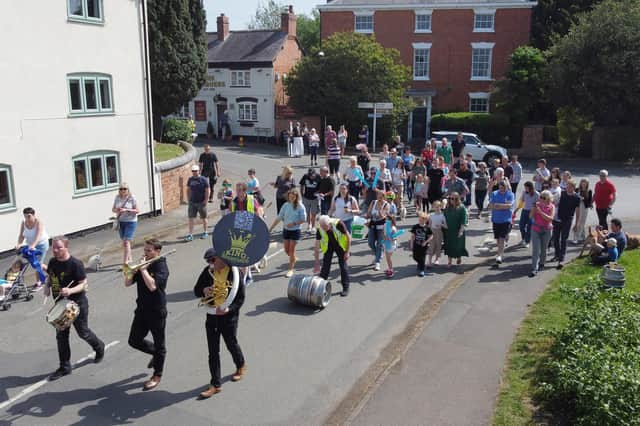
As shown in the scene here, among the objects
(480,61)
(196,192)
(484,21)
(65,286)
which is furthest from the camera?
(480,61)

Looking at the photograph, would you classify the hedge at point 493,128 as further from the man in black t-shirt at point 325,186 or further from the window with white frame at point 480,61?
the man in black t-shirt at point 325,186

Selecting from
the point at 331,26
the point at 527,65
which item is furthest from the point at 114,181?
the point at 331,26

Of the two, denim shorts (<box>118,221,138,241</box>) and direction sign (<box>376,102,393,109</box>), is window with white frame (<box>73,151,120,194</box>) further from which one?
direction sign (<box>376,102,393,109</box>)

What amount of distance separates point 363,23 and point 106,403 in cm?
3730

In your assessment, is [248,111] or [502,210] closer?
[502,210]

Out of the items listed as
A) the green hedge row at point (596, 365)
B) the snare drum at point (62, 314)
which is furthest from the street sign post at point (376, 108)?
the snare drum at point (62, 314)

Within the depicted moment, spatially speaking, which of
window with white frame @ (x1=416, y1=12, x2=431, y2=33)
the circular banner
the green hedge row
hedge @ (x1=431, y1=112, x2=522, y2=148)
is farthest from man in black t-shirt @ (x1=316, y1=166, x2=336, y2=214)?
window with white frame @ (x1=416, y1=12, x2=431, y2=33)

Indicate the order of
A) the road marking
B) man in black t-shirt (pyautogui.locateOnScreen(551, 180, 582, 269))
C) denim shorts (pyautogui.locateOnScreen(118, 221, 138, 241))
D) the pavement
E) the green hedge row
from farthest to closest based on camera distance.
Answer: man in black t-shirt (pyautogui.locateOnScreen(551, 180, 582, 269)) → denim shorts (pyautogui.locateOnScreen(118, 221, 138, 241)) → the road marking → the pavement → the green hedge row

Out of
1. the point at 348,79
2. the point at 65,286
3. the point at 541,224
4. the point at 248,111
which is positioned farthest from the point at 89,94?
the point at 248,111

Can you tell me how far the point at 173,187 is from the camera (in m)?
19.2

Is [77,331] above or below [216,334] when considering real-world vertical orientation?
below

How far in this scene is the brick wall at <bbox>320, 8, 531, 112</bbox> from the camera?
1551 inches

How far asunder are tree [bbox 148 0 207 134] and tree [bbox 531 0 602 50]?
74.4ft

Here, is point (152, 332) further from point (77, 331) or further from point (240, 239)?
point (240, 239)
